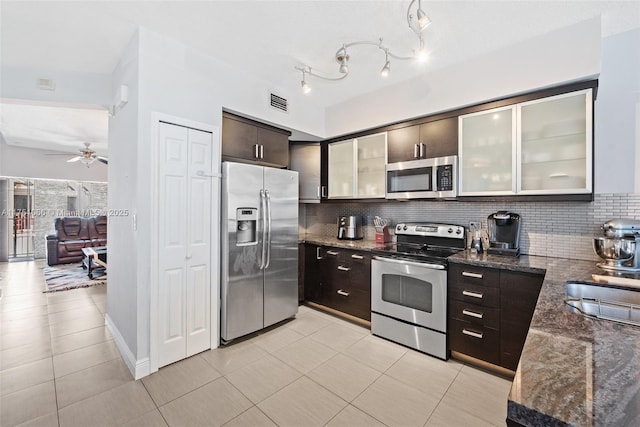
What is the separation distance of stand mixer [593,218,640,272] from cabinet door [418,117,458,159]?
4.14 feet

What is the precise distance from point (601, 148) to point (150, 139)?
3589mm

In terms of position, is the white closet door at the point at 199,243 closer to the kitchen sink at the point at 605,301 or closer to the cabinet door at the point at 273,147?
the cabinet door at the point at 273,147

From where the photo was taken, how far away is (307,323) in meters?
3.25

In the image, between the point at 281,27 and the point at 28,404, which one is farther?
the point at 281,27

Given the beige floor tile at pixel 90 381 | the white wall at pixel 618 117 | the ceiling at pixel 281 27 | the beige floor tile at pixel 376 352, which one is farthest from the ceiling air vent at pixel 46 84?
the white wall at pixel 618 117

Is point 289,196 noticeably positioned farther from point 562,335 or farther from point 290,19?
point 562,335

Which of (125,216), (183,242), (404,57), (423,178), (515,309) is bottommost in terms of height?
(515,309)

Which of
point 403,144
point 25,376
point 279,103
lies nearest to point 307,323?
point 403,144

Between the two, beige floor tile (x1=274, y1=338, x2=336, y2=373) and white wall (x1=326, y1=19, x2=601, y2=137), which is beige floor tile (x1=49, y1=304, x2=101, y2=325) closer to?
beige floor tile (x1=274, y1=338, x2=336, y2=373)

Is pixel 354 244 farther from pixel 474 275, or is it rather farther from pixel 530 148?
pixel 530 148

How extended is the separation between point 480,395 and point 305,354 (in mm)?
1404

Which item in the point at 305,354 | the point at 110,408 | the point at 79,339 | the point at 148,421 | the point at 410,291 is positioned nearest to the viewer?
the point at 148,421

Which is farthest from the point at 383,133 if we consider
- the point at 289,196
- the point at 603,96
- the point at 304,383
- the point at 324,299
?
the point at 304,383

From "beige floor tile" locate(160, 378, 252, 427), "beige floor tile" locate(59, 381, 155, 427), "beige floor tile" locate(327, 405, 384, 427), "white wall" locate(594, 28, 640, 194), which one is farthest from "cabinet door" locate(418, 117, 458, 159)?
"beige floor tile" locate(59, 381, 155, 427)
